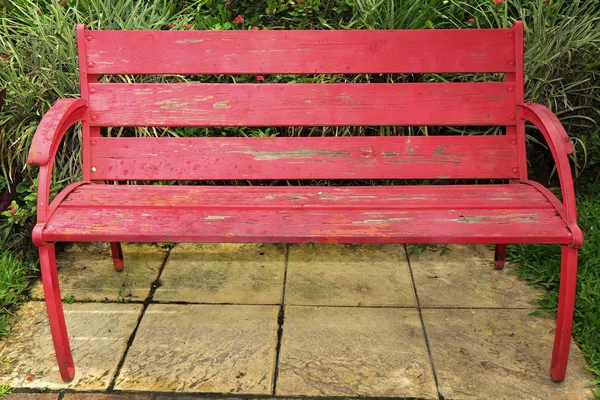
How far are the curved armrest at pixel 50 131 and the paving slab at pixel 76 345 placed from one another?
84cm

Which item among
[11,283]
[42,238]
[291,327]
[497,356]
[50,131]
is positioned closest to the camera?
[42,238]

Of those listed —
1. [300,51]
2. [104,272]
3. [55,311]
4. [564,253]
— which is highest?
[300,51]

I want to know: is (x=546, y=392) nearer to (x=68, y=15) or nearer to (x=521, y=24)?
(x=521, y=24)

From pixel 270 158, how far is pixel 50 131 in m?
0.94

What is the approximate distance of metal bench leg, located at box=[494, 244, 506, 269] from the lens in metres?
3.21

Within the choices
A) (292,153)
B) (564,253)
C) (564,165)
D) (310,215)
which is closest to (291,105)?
(292,153)

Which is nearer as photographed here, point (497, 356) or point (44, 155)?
point (44, 155)

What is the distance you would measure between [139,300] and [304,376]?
990 mm

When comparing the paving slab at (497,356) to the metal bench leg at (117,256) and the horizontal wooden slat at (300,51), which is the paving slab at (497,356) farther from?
the metal bench leg at (117,256)

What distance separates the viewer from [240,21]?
13.0 ft

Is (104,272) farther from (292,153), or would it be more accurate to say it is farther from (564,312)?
(564,312)

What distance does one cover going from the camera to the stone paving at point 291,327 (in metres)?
2.46

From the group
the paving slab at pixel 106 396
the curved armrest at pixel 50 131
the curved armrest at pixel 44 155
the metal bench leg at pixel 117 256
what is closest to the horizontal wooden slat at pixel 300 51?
the curved armrest at pixel 50 131

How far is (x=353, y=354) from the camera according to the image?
103 inches
